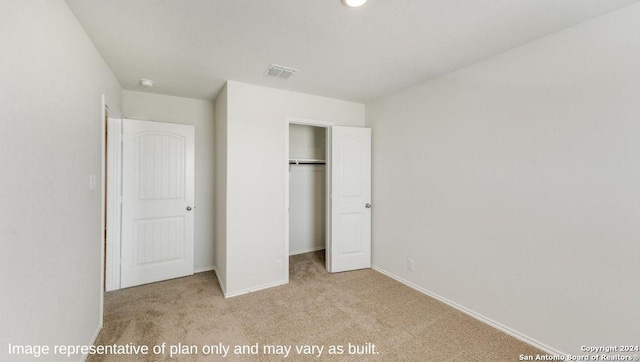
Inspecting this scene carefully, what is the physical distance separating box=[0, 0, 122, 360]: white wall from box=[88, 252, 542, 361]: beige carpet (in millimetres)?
572

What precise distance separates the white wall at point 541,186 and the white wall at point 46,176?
3.02 meters

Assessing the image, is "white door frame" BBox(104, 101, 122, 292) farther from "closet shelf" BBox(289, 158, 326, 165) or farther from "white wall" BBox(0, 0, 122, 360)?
"closet shelf" BBox(289, 158, 326, 165)

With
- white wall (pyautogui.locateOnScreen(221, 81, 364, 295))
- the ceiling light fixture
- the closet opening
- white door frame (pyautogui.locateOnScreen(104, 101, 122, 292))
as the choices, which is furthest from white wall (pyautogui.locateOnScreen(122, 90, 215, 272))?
the ceiling light fixture

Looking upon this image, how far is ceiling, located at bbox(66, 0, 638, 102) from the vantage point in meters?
1.57

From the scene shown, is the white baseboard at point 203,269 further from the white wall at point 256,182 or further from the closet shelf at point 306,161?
the closet shelf at point 306,161

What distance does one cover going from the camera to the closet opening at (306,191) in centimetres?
416

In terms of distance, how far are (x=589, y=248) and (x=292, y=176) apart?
3.43m

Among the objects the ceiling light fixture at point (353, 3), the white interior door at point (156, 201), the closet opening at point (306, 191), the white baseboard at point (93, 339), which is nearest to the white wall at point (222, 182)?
the white interior door at point (156, 201)

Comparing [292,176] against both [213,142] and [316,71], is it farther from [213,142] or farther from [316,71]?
[316,71]

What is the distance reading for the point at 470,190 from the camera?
241cm

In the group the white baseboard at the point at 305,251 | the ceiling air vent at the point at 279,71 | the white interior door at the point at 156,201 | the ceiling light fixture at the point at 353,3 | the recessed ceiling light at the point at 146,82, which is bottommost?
the white baseboard at the point at 305,251

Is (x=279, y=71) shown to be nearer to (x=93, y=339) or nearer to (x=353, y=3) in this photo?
(x=353, y=3)

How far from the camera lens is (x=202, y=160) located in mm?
3504

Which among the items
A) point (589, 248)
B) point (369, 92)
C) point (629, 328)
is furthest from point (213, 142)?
point (629, 328)
